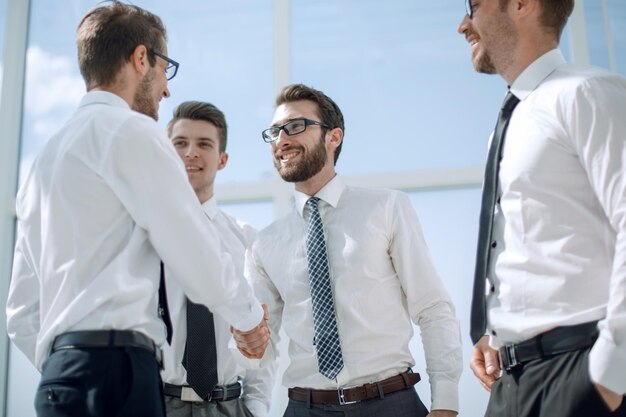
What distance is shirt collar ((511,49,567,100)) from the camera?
1.57 metres

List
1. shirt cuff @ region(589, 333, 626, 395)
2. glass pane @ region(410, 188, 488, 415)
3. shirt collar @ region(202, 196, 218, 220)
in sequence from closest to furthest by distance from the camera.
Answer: shirt cuff @ region(589, 333, 626, 395), shirt collar @ region(202, 196, 218, 220), glass pane @ region(410, 188, 488, 415)

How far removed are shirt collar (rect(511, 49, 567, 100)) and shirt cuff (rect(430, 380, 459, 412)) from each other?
0.96m

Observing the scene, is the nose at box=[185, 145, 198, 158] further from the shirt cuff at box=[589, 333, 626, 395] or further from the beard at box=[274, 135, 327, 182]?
the shirt cuff at box=[589, 333, 626, 395]

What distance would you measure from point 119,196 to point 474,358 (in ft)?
3.08

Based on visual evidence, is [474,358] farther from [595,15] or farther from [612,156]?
[595,15]

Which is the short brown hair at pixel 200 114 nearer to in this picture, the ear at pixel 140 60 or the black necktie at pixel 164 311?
the ear at pixel 140 60

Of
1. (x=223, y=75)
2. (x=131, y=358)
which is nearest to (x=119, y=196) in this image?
(x=131, y=358)

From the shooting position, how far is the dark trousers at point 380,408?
205 cm

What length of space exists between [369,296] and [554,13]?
3.37ft

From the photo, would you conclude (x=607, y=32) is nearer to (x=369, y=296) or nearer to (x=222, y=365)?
(x=369, y=296)

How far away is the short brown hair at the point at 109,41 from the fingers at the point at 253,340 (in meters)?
0.76

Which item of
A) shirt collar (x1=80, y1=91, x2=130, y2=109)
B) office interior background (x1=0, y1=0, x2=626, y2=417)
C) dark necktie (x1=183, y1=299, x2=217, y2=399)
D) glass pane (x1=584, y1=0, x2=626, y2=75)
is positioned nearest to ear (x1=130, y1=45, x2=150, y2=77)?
shirt collar (x1=80, y1=91, x2=130, y2=109)

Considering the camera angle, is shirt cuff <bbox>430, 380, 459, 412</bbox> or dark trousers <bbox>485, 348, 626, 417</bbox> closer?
dark trousers <bbox>485, 348, 626, 417</bbox>

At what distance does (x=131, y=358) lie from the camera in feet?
4.80
